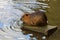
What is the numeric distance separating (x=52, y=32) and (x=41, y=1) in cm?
98

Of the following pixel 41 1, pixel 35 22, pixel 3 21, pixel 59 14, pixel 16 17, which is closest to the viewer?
pixel 35 22

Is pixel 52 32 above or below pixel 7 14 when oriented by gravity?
below

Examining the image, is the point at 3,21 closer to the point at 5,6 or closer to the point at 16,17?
the point at 16,17

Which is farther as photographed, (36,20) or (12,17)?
(12,17)

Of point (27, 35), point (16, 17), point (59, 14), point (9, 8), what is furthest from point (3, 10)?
point (27, 35)

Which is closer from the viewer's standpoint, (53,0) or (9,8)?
(9,8)

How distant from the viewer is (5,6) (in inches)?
82.8

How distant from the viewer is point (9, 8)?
203cm

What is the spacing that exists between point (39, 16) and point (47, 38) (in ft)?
0.66

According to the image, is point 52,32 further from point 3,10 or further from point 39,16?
point 3,10

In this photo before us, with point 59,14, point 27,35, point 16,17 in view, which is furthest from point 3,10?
point 27,35

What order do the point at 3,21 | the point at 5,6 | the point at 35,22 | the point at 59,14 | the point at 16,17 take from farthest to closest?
1. the point at 5,6
2. the point at 59,14
3. the point at 16,17
4. the point at 3,21
5. the point at 35,22

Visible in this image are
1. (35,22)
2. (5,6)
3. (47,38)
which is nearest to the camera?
(47,38)

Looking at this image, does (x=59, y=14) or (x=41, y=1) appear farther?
(x=41, y=1)
